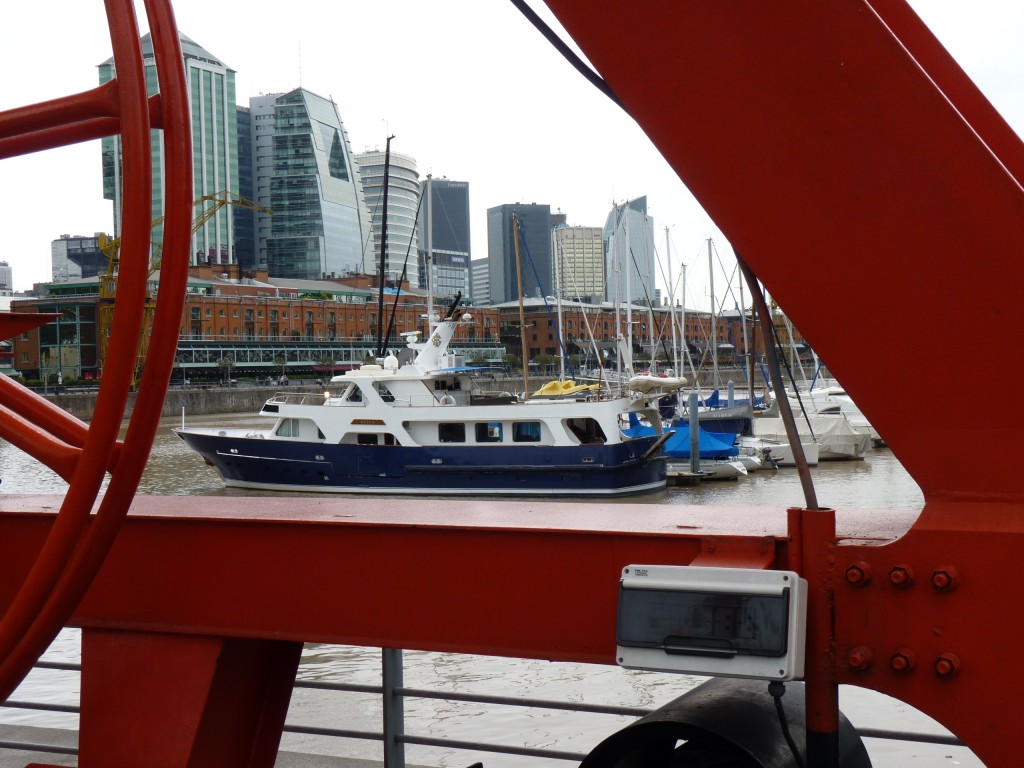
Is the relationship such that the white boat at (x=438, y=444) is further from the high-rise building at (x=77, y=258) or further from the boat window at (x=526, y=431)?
the high-rise building at (x=77, y=258)

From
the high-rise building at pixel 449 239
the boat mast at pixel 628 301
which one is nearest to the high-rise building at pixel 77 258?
the high-rise building at pixel 449 239

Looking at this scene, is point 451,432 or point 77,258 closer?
point 451,432

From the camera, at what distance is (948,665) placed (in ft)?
6.56

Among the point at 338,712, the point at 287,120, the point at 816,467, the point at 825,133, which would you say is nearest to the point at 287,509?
the point at 825,133

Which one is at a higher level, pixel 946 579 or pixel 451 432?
pixel 946 579

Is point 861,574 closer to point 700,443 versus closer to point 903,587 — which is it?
point 903,587

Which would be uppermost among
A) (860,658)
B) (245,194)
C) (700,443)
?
(245,194)

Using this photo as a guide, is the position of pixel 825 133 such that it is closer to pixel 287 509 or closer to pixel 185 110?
pixel 185 110

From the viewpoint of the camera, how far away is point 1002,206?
1.89m

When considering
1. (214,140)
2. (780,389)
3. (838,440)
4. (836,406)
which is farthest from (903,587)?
(214,140)

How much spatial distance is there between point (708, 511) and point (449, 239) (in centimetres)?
18455

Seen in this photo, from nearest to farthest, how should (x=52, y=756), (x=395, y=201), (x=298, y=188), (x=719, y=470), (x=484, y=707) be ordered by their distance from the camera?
1. (x=52, y=756)
2. (x=484, y=707)
3. (x=719, y=470)
4. (x=298, y=188)
5. (x=395, y=201)

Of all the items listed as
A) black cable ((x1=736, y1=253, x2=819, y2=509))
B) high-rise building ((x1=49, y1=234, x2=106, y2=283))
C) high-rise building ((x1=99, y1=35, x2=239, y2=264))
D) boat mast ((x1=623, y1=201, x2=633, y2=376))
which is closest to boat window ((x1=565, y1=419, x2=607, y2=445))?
boat mast ((x1=623, y1=201, x2=633, y2=376))

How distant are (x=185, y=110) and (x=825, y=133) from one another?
62.2 inches
